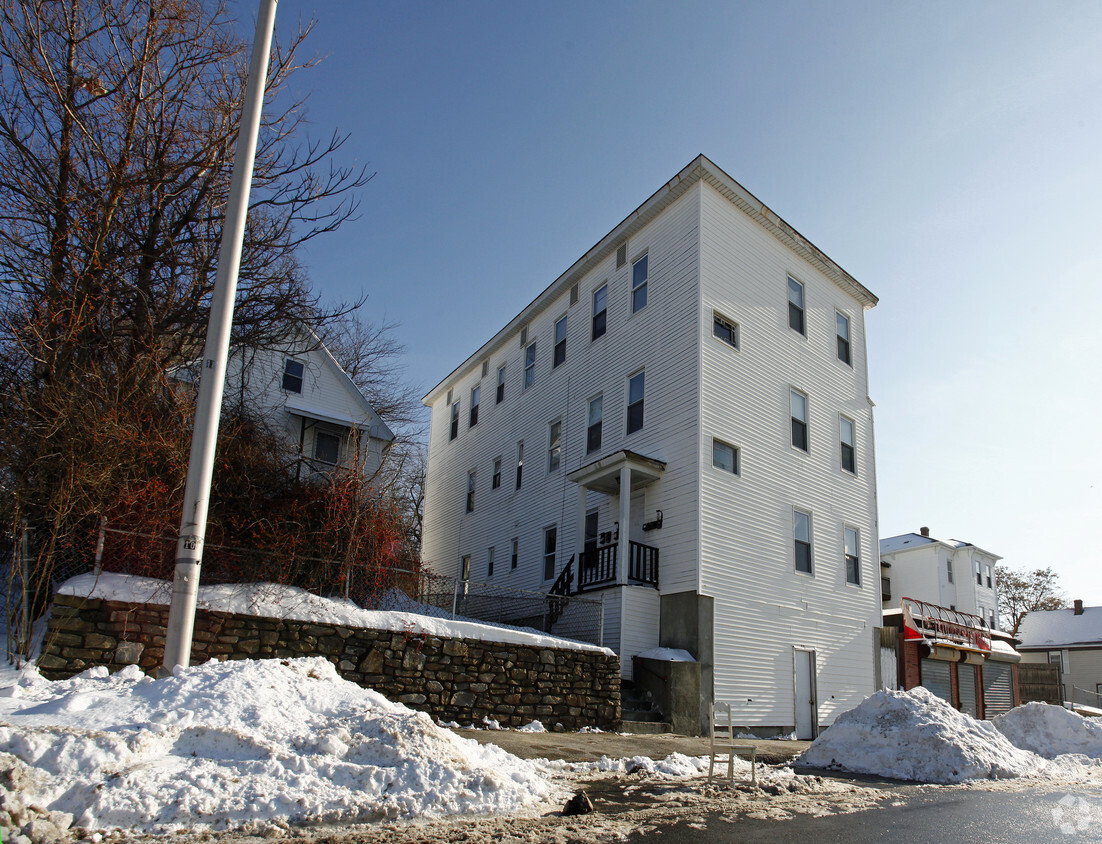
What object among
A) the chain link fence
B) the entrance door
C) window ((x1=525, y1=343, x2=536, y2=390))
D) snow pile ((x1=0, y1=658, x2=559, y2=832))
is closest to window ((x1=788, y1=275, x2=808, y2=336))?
window ((x1=525, y1=343, x2=536, y2=390))

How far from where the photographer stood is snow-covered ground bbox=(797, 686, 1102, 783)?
32.3ft

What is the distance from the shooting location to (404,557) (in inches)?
653

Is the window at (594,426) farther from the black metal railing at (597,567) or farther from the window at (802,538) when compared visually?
the window at (802,538)

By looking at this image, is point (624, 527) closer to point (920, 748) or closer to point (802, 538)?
point (802, 538)

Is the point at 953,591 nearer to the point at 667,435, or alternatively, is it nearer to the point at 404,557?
the point at 667,435

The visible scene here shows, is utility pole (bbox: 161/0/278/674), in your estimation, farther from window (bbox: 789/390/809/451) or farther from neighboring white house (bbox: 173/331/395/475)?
window (bbox: 789/390/809/451)

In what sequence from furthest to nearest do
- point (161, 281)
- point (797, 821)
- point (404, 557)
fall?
point (404, 557)
point (161, 281)
point (797, 821)

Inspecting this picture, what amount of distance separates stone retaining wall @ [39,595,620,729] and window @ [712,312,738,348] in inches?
326

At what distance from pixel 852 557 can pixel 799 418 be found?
13.2 ft

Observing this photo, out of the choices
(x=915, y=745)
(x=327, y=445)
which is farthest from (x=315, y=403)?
(x=915, y=745)

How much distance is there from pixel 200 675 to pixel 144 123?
29.3ft

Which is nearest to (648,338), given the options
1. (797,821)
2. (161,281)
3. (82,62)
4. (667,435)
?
(667,435)

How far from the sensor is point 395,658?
37.7 feet

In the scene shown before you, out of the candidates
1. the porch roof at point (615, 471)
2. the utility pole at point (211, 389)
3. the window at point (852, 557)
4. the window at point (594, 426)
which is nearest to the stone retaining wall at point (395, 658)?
the utility pole at point (211, 389)
